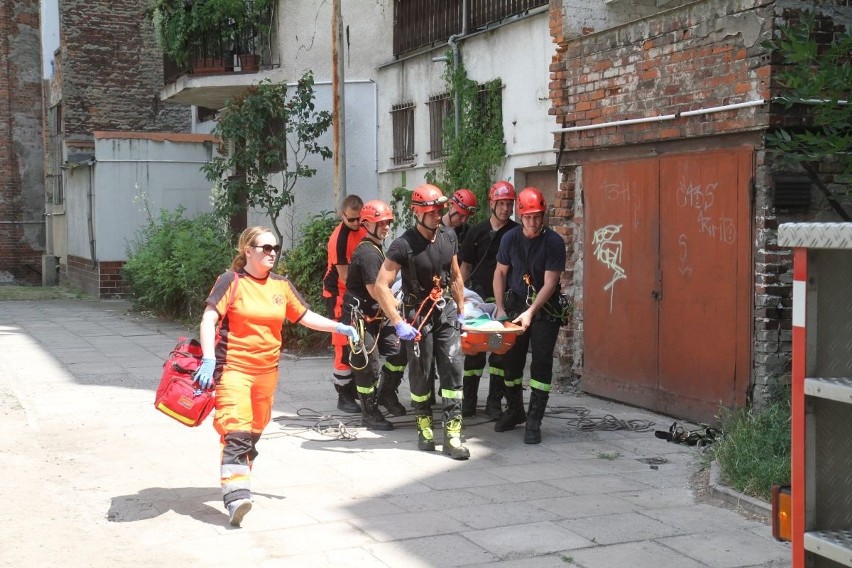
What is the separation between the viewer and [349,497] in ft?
23.9

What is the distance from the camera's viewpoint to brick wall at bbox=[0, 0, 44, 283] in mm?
32094

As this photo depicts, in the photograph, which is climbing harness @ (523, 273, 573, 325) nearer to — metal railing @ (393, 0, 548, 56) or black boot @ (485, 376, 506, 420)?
black boot @ (485, 376, 506, 420)

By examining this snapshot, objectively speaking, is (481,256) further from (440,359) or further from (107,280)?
(107,280)

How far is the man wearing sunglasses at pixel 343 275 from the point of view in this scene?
33.2ft

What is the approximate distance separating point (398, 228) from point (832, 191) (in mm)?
9087

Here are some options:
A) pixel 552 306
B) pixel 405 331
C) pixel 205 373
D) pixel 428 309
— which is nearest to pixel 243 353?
pixel 205 373

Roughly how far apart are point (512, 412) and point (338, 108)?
29.7 feet

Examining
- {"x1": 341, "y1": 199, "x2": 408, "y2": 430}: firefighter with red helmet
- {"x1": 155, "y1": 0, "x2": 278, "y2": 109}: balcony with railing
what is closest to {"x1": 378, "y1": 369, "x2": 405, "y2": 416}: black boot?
{"x1": 341, "y1": 199, "x2": 408, "y2": 430}: firefighter with red helmet

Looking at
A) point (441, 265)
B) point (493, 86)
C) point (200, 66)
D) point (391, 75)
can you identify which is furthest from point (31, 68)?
point (441, 265)

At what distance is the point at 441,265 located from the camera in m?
8.65

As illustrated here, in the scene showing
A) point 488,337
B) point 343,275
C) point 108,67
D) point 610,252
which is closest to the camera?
point 488,337

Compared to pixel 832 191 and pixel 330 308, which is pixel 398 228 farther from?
pixel 832 191

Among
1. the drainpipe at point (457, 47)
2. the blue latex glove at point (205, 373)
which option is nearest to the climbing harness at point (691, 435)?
the blue latex glove at point (205, 373)

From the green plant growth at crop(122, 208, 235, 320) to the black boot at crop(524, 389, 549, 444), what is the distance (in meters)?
10.3
